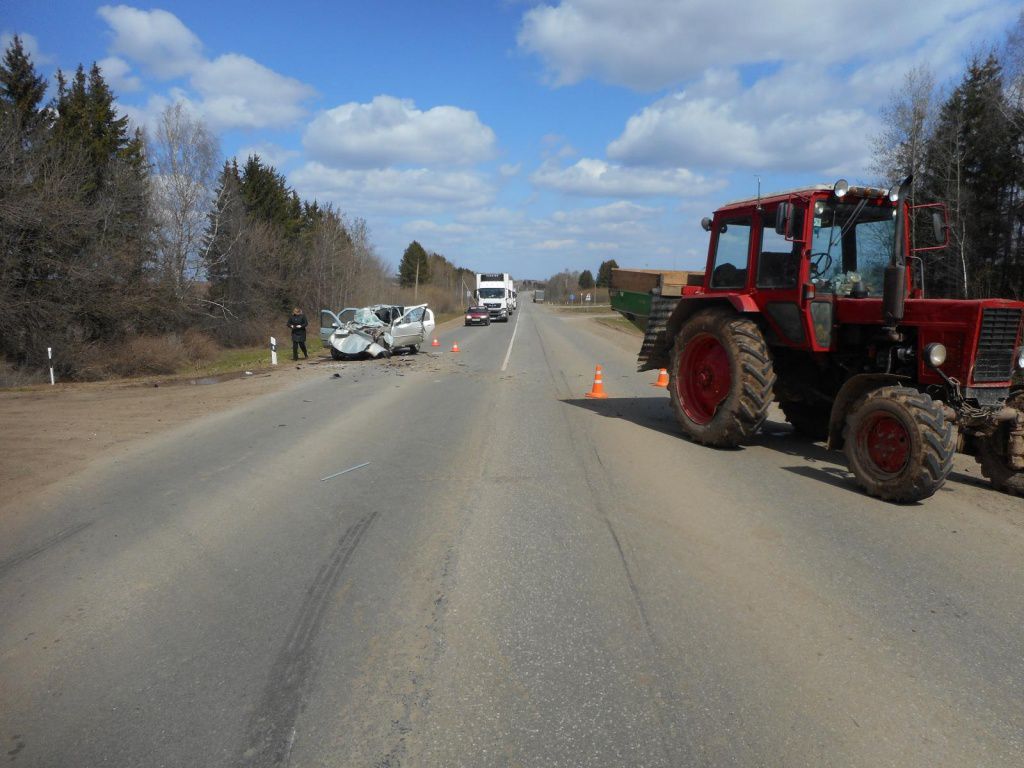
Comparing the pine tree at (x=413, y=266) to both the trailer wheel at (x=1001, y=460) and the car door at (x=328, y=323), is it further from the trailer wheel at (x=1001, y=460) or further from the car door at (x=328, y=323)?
the trailer wheel at (x=1001, y=460)

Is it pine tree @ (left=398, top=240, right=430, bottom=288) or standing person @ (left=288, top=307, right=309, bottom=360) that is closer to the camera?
standing person @ (left=288, top=307, right=309, bottom=360)

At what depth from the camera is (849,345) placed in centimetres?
801

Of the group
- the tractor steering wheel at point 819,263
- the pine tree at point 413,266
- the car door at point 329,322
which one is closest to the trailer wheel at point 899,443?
the tractor steering wheel at point 819,263

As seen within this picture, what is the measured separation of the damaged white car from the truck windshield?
53.6 ft

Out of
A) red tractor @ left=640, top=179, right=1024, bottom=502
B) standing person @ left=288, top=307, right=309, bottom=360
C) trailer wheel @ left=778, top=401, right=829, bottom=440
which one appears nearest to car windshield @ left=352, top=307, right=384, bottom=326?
standing person @ left=288, top=307, right=309, bottom=360

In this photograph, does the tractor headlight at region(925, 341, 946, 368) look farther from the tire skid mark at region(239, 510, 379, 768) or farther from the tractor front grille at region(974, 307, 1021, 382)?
the tire skid mark at region(239, 510, 379, 768)

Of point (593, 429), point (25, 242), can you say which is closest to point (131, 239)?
point (25, 242)

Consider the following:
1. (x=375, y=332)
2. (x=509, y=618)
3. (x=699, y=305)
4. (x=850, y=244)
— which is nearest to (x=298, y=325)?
(x=375, y=332)

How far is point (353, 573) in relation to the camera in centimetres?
477

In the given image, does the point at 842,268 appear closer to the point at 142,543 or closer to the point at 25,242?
the point at 142,543

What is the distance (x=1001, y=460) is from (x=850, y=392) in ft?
4.88

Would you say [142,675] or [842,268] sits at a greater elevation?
[842,268]

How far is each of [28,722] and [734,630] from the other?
3515 millimetres

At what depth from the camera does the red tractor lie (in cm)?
647
